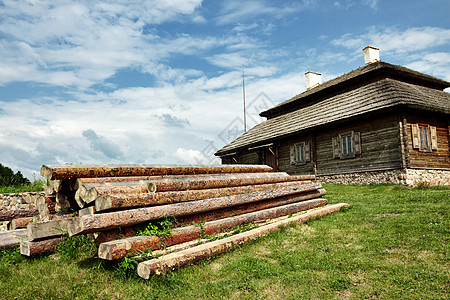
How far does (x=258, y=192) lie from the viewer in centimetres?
711

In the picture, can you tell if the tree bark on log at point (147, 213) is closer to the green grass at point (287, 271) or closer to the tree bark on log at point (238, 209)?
the tree bark on log at point (238, 209)

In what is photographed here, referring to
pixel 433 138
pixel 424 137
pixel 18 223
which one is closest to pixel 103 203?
pixel 18 223

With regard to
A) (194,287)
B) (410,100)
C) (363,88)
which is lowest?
(194,287)

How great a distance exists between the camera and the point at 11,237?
21.4 ft

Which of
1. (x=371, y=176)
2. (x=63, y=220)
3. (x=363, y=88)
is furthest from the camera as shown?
(x=363, y=88)

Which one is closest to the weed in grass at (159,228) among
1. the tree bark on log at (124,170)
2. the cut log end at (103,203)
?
the cut log end at (103,203)

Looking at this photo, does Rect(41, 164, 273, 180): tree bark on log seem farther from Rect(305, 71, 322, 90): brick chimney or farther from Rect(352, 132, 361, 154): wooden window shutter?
Rect(305, 71, 322, 90): brick chimney

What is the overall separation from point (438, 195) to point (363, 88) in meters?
10.8

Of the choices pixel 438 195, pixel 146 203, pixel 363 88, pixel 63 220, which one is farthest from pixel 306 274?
pixel 363 88

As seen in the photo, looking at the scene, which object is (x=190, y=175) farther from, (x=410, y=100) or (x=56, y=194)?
(x=410, y=100)

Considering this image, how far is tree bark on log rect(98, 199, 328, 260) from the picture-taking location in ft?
14.6

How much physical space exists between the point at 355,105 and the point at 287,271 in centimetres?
1491

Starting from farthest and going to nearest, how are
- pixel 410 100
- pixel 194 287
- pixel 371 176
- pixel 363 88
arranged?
1. pixel 363 88
2. pixel 371 176
3. pixel 410 100
4. pixel 194 287

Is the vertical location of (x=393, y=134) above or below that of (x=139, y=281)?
above
